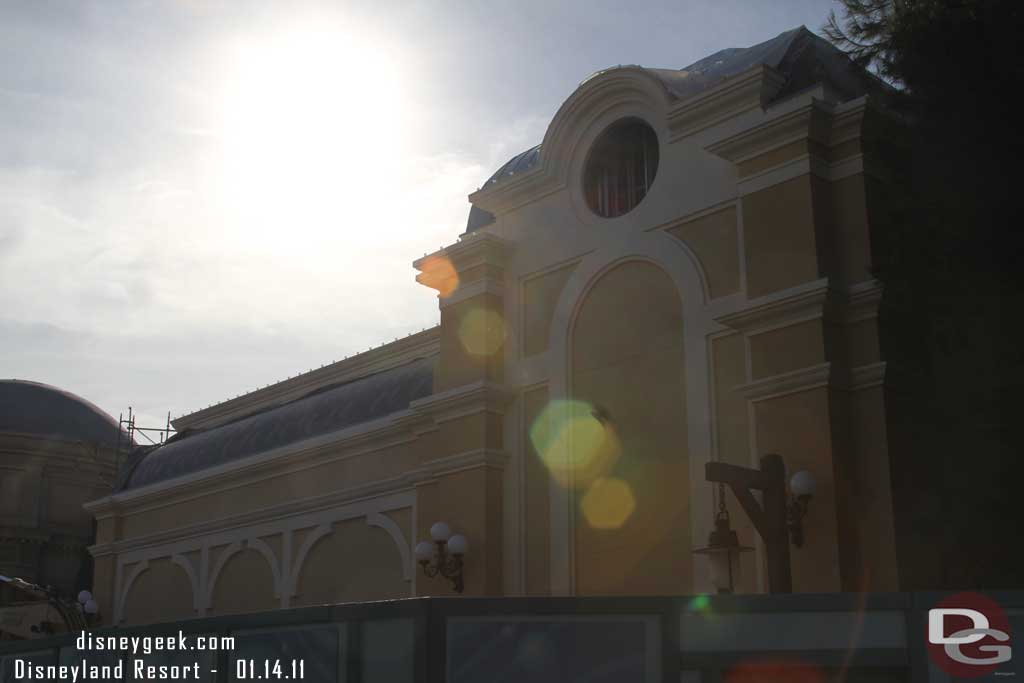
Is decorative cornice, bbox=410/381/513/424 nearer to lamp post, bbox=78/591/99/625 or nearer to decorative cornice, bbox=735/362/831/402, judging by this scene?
Answer: decorative cornice, bbox=735/362/831/402

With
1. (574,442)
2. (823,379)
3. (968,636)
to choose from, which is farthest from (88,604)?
(968,636)

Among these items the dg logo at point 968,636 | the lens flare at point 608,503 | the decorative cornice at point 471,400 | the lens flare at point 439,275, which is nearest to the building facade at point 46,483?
the lens flare at point 439,275

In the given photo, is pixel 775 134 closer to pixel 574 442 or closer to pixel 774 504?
pixel 774 504

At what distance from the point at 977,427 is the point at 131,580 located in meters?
18.3

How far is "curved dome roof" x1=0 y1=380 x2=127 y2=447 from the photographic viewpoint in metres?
39.8

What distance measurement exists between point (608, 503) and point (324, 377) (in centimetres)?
1785

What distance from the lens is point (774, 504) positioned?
12414 mm

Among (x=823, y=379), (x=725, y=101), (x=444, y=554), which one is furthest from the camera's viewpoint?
(x=444, y=554)

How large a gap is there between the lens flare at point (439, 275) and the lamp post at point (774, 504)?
20.6ft

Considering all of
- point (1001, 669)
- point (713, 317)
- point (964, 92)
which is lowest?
point (1001, 669)

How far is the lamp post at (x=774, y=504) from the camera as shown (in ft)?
39.8

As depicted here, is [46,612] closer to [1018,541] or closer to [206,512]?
[206,512]

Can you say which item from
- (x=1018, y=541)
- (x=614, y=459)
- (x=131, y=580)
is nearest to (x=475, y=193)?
(x=614, y=459)

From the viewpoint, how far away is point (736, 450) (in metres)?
14.1
